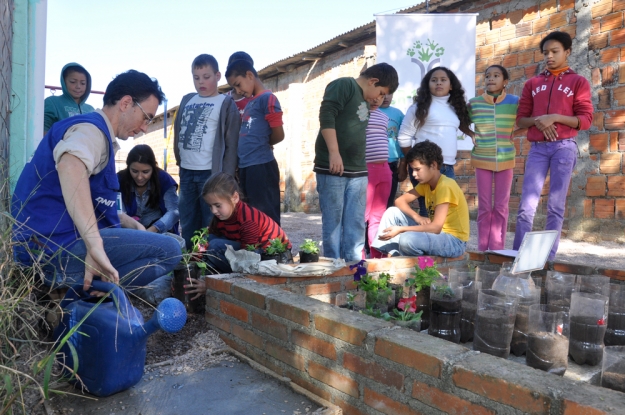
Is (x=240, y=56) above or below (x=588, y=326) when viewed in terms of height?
above

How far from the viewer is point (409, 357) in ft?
5.16

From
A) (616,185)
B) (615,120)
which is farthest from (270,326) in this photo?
(615,120)

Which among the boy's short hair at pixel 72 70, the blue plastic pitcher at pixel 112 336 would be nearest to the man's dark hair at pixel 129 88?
the blue plastic pitcher at pixel 112 336

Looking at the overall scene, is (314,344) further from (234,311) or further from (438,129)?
(438,129)

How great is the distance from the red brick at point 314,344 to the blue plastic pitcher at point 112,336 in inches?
17.7

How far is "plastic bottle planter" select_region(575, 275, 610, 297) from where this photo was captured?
2678 mm

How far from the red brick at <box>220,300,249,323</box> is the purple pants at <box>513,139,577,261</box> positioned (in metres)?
2.48

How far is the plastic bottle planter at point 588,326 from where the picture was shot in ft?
7.48

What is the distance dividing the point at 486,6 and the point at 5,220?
661cm

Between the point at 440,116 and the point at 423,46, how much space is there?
2.79 m

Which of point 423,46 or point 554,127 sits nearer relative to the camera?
point 554,127

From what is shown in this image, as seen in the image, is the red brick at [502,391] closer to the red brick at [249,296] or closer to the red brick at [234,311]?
the red brick at [249,296]

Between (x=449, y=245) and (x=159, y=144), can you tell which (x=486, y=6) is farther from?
(x=159, y=144)

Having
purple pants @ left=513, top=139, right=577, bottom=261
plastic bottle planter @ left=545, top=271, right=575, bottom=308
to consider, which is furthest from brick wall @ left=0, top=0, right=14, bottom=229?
purple pants @ left=513, top=139, right=577, bottom=261
